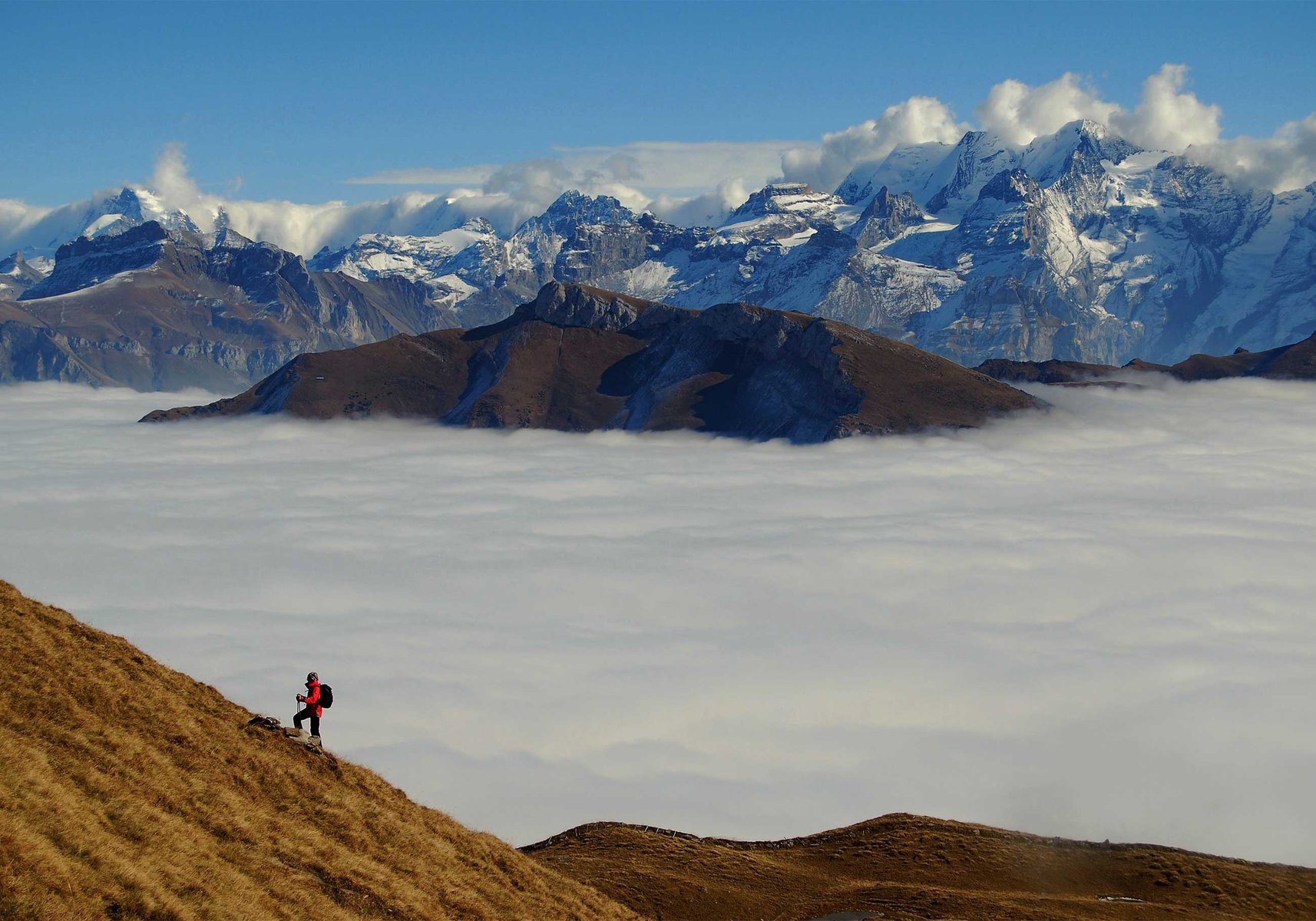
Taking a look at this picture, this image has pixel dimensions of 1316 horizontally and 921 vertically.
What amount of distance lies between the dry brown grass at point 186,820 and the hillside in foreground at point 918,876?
17096 millimetres

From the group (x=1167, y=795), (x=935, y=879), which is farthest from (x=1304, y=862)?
(x=935, y=879)

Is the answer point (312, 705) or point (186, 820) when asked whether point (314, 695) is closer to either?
point (312, 705)

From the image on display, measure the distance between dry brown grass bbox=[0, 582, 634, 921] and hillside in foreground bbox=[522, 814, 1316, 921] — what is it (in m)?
17.1

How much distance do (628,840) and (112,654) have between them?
48681 mm

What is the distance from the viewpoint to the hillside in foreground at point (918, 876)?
76.8 m

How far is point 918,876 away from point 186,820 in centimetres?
6094

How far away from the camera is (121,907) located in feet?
117

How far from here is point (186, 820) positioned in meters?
45.1

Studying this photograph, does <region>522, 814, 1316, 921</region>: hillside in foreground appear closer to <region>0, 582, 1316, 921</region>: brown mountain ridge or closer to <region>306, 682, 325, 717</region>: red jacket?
<region>0, 582, 1316, 921</region>: brown mountain ridge

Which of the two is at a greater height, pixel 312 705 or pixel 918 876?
Answer: pixel 312 705

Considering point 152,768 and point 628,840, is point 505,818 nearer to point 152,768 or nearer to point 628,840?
point 628,840

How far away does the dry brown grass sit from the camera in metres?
37.2

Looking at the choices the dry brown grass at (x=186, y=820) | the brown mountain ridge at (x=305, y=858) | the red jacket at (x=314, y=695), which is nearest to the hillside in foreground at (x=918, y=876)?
the brown mountain ridge at (x=305, y=858)

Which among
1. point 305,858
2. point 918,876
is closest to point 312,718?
point 305,858
